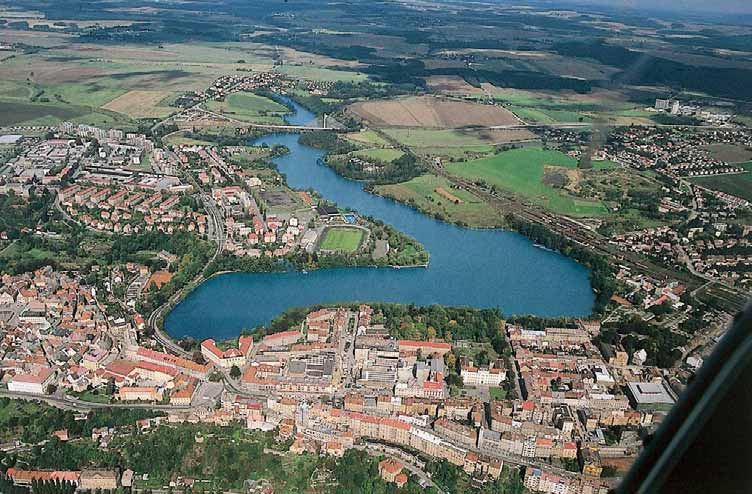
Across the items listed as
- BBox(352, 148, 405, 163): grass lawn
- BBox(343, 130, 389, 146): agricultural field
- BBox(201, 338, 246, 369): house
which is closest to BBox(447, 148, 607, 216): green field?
BBox(352, 148, 405, 163): grass lawn

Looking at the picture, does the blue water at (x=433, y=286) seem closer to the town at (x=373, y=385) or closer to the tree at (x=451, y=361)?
the town at (x=373, y=385)

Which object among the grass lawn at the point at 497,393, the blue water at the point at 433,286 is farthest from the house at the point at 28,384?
the grass lawn at the point at 497,393

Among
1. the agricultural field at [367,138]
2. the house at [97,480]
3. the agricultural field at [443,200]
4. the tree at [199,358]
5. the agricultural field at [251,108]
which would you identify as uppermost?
the house at [97,480]

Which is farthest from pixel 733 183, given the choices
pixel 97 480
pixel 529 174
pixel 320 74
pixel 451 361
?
pixel 320 74

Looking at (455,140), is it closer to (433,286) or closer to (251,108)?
(251,108)

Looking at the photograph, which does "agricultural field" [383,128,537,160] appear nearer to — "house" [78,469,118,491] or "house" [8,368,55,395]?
"house" [8,368,55,395]

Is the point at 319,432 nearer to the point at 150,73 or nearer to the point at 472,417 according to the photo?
the point at 472,417

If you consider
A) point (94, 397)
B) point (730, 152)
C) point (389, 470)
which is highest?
point (730, 152)

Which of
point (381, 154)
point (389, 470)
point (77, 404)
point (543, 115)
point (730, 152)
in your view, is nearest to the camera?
point (389, 470)
